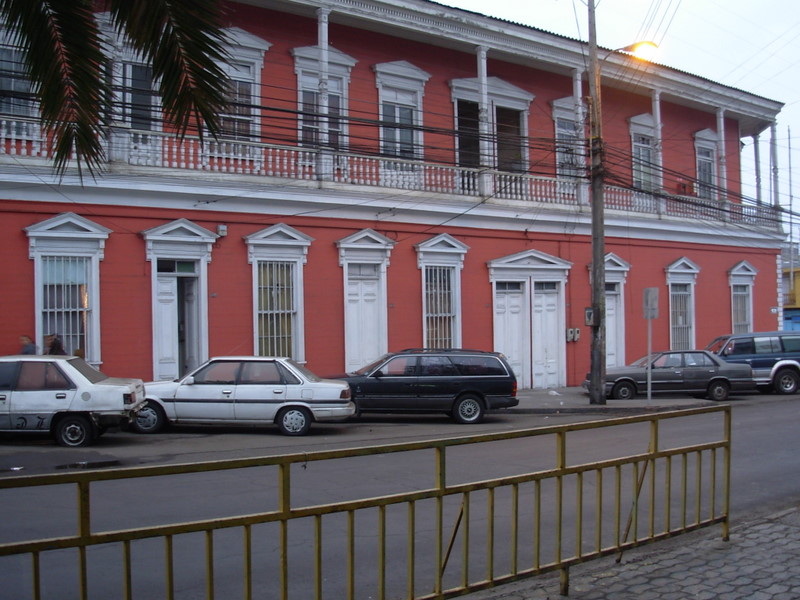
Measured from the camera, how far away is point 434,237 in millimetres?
20703

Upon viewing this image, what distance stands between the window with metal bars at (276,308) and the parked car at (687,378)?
7868 millimetres

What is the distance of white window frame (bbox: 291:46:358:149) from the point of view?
64.9ft

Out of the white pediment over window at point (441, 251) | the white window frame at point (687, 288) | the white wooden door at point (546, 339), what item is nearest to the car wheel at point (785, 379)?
the white window frame at point (687, 288)

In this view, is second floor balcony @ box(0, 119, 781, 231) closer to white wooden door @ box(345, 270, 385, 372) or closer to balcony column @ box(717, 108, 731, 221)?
balcony column @ box(717, 108, 731, 221)

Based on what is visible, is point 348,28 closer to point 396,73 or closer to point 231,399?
point 396,73

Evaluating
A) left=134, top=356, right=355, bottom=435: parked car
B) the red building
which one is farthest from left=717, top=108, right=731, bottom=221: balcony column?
left=134, top=356, right=355, bottom=435: parked car

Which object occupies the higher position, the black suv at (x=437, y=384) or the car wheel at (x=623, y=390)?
the black suv at (x=437, y=384)

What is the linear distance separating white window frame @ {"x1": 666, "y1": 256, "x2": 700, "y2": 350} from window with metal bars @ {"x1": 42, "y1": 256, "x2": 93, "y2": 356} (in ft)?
60.1

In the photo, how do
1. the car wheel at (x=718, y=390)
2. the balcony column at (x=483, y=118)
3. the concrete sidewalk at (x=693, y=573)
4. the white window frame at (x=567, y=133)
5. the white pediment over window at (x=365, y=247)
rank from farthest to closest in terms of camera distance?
the white window frame at (x=567, y=133) < the balcony column at (x=483, y=118) < the car wheel at (x=718, y=390) < the white pediment over window at (x=365, y=247) < the concrete sidewalk at (x=693, y=573)

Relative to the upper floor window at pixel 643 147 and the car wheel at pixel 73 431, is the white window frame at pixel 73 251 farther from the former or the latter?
the upper floor window at pixel 643 147

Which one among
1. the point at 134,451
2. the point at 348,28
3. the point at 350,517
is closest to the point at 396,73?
the point at 348,28

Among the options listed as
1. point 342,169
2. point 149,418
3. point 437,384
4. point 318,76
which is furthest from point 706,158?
point 149,418

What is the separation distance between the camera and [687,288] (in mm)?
27062

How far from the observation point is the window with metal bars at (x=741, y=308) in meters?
28.7
